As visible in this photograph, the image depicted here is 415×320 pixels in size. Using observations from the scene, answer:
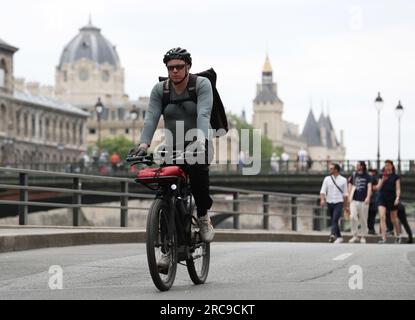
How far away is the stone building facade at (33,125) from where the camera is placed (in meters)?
142

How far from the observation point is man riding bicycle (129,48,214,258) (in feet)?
37.7

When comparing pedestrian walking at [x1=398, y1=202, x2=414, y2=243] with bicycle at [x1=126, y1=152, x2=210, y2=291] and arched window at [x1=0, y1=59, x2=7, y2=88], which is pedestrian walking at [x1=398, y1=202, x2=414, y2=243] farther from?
arched window at [x1=0, y1=59, x2=7, y2=88]

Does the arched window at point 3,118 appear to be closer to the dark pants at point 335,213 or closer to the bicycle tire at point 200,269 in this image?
the dark pants at point 335,213

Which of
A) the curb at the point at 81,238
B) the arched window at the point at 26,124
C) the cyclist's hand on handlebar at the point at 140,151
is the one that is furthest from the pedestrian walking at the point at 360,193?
the arched window at the point at 26,124

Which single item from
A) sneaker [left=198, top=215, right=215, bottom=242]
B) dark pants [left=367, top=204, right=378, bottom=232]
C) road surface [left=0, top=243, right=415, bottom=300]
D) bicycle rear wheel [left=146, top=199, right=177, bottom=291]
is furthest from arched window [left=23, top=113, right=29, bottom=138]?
bicycle rear wheel [left=146, top=199, right=177, bottom=291]

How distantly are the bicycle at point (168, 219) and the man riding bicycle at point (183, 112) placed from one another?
0.10 metres

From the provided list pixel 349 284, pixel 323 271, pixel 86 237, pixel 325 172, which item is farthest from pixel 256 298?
pixel 325 172

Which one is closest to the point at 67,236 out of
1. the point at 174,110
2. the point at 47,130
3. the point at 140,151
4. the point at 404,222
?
the point at 174,110

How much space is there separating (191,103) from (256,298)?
77.1 inches

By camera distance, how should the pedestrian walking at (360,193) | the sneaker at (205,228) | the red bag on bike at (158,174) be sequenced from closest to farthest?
the red bag on bike at (158,174), the sneaker at (205,228), the pedestrian walking at (360,193)

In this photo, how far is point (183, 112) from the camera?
11.7 meters

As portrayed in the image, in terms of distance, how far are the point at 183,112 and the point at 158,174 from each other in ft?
2.54

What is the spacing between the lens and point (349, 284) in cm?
1216

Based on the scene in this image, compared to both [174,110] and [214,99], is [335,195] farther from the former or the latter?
[174,110]
